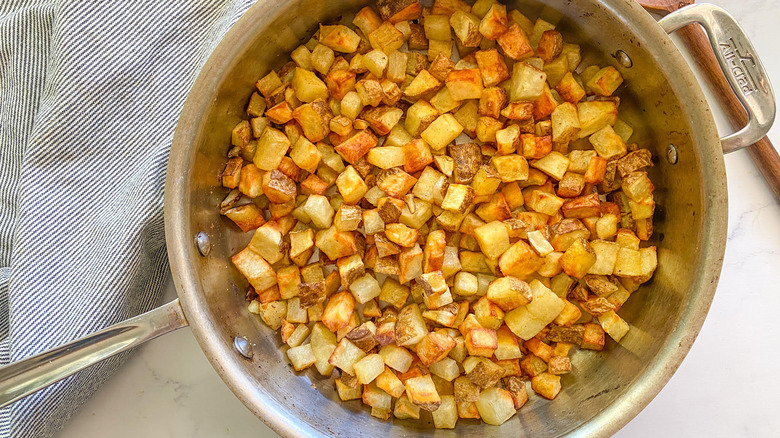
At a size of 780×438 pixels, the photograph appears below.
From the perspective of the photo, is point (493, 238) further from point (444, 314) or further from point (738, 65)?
point (738, 65)

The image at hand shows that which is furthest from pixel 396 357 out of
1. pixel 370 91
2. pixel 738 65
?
pixel 738 65

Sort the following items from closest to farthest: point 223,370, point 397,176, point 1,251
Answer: point 223,370 < point 397,176 < point 1,251

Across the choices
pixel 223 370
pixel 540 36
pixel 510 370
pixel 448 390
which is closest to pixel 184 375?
pixel 223 370

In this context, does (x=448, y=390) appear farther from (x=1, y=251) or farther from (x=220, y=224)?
(x=1, y=251)

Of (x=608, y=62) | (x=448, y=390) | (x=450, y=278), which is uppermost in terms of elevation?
(x=608, y=62)

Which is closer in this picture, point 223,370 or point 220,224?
point 223,370

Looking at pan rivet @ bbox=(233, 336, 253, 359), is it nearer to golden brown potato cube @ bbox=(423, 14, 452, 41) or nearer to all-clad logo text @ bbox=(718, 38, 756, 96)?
golden brown potato cube @ bbox=(423, 14, 452, 41)

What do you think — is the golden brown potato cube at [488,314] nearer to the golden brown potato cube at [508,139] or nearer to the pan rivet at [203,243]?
the golden brown potato cube at [508,139]
